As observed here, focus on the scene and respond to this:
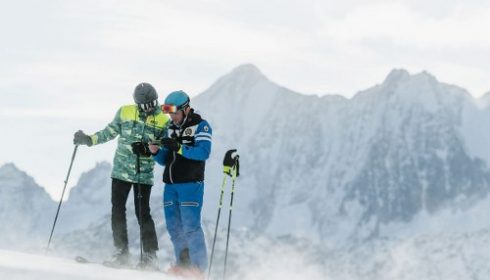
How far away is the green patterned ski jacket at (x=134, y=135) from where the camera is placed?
37.4 feet

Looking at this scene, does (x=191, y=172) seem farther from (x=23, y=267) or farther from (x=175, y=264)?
(x=23, y=267)

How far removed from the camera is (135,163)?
11.4 meters

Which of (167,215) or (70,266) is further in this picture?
(167,215)

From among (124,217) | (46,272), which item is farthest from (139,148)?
(46,272)

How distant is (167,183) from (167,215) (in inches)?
17.8

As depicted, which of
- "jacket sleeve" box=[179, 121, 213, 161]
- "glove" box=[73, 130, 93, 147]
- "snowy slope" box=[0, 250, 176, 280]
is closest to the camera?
"snowy slope" box=[0, 250, 176, 280]

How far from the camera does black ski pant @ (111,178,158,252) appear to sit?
1134 cm

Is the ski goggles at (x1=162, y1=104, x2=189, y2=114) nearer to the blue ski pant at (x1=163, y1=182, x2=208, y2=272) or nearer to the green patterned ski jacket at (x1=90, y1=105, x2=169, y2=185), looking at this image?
the green patterned ski jacket at (x1=90, y1=105, x2=169, y2=185)

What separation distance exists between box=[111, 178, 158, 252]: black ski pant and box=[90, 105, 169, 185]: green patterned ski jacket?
0.13 meters

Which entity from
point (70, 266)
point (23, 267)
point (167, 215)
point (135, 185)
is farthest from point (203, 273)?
point (23, 267)

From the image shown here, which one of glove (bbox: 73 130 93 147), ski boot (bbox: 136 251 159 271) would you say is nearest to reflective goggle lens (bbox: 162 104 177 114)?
glove (bbox: 73 130 93 147)

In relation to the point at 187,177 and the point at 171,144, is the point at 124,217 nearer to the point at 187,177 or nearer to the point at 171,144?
the point at 187,177

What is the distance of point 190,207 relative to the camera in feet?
35.7

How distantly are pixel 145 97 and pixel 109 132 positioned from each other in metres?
0.92
